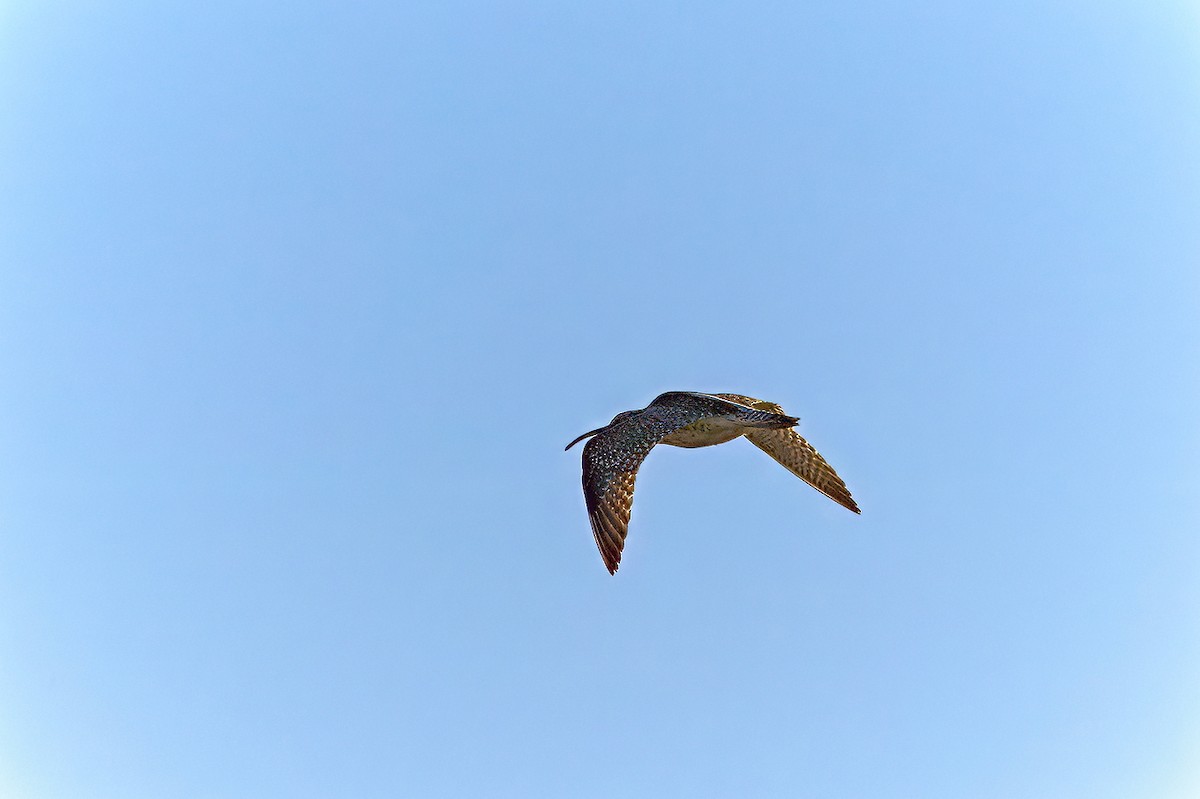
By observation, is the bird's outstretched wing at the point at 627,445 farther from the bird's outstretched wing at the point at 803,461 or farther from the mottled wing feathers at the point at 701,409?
the bird's outstretched wing at the point at 803,461

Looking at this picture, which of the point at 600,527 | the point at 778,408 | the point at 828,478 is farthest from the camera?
the point at 828,478

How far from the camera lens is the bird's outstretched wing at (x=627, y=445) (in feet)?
60.8

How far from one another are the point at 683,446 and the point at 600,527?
3.01 metres

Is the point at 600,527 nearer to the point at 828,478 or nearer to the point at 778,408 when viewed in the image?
the point at 778,408

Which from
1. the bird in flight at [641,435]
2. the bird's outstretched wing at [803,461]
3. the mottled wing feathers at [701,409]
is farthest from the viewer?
the bird's outstretched wing at [803,461]

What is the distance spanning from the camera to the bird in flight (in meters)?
18.5

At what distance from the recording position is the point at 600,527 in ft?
60.4

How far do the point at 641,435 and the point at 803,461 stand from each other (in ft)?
15.4

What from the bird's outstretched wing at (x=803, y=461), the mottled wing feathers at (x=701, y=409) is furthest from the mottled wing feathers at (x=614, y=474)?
the bird's outstretched wing at (x=803, y=461)

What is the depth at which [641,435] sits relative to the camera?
19531 mm

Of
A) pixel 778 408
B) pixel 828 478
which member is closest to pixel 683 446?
pixel 778 408

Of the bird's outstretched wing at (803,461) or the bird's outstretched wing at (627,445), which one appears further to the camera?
the bird's outstretched wing at (803,461)

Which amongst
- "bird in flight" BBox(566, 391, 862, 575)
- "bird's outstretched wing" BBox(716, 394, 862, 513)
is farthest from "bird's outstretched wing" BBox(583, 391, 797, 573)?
"bird's outstretched wing" BBox(716, 394, 862, 513)

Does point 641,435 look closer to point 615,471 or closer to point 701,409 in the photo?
point 615,471
